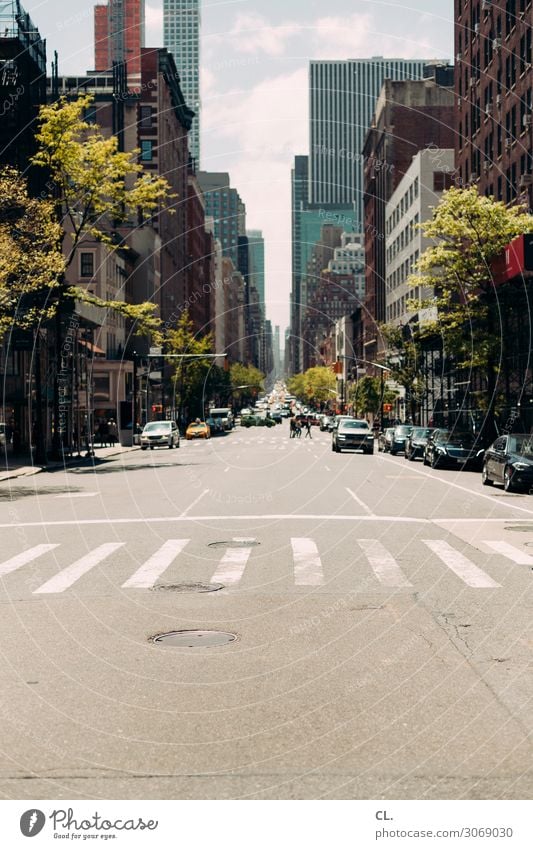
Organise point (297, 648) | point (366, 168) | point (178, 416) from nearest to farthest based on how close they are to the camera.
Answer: point (297, 648)
point (178, 416)
point (366, 168)

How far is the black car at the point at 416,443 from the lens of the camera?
49531mm

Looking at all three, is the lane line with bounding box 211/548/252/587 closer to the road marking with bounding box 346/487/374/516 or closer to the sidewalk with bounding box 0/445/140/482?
the road marking with bounding box 346/487/374/516

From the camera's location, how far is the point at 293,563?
14.0 meters

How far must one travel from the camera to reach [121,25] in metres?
138

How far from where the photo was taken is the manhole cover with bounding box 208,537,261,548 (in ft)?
52.6

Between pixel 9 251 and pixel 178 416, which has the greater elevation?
pixel 9 251

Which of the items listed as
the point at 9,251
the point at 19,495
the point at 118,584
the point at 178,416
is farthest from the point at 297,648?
the point at 178,416

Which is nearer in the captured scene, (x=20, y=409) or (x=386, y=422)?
(x=20, y=409)

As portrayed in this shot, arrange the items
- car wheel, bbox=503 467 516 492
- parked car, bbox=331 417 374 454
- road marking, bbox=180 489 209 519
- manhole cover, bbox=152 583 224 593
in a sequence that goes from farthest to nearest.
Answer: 1. parked car, bbox=331 417 374 454
2. car wheel, bbox=503 467 516 492
3. road marking, bbox=180 489 209 519
4. manhole cover, bbox=152 583 224 593

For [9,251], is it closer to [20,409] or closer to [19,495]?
[19,495]

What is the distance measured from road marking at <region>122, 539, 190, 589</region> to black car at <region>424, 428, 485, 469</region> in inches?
1027

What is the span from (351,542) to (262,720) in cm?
977

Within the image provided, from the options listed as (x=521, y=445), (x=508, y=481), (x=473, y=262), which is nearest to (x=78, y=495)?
(x=508, y=481)

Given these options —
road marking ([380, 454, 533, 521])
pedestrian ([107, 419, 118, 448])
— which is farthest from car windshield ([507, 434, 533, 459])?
pedestrian ([107, 419, 118, 448])
